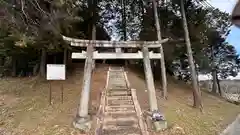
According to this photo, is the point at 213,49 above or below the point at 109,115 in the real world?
above

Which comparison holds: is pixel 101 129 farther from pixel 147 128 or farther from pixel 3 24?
pixel 3 24

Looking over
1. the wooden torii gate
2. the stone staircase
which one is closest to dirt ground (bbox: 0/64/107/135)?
the stone staircase

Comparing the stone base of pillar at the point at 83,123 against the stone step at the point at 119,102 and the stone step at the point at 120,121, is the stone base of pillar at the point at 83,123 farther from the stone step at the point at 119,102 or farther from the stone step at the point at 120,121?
the stone step at the point at 119,102

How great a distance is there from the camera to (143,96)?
13.3 meters

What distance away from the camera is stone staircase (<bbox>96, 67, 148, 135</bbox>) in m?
9.81

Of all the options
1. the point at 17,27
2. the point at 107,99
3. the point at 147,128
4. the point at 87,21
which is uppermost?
the point at 87,21

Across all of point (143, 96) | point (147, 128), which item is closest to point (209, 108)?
point (143, 96)

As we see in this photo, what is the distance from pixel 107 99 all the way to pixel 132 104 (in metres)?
1.07

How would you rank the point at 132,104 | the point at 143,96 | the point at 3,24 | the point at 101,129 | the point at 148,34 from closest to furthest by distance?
the point at 3,24 < the point at 101,129 < the point at 132,104 < the point at 143,96 < the point at 148,34

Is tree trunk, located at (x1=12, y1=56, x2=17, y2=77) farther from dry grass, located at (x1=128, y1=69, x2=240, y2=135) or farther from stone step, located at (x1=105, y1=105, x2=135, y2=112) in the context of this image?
stone step, located at (x1=105, y1=105, x2=135, y2=112)

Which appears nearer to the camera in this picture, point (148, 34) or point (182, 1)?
point (182, 1)

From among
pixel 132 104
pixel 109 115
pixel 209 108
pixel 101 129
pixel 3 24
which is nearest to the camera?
pixel 3 24

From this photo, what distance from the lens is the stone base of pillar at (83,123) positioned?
9.68 meters

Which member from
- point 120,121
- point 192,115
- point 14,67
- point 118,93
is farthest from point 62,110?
point 14,67
